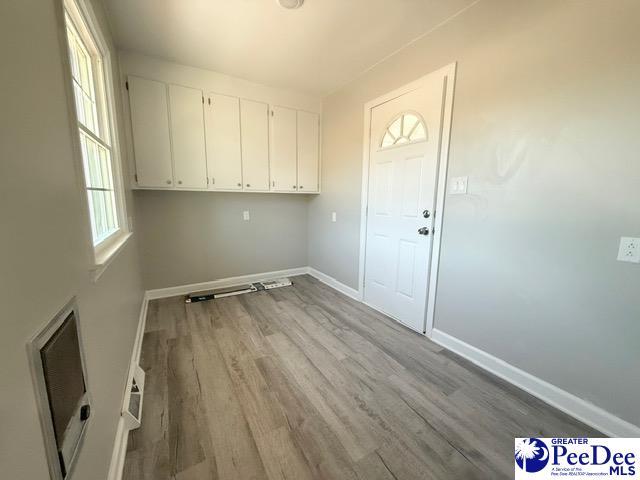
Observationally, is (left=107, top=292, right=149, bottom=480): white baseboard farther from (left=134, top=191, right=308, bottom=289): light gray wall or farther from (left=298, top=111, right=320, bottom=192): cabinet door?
(left=298, top=111, right=320, bottom=192): cabinet door

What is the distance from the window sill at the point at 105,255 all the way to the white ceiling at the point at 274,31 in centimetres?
169

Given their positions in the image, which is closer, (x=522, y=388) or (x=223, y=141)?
(x=522, y=388)

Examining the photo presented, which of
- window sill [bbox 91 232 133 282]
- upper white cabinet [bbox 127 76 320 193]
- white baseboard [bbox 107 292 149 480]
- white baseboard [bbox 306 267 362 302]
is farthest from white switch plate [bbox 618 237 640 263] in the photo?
upper white cabinet [bbox 127 76 320 193]

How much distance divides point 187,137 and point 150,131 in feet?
1.11

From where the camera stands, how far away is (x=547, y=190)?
1.56m

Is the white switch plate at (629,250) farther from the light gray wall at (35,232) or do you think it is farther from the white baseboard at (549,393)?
the light gray wall at (35,232)

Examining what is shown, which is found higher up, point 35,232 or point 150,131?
point 150,131

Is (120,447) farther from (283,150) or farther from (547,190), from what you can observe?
(283,150)

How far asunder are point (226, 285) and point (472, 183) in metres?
3.09

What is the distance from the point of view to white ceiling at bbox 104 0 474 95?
185 cm

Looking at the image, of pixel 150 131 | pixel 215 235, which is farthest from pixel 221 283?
pixel 150 131

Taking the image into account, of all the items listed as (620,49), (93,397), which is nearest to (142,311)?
(93,397)

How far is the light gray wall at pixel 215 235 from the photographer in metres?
3.04

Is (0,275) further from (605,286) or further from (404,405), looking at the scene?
(605,286)
